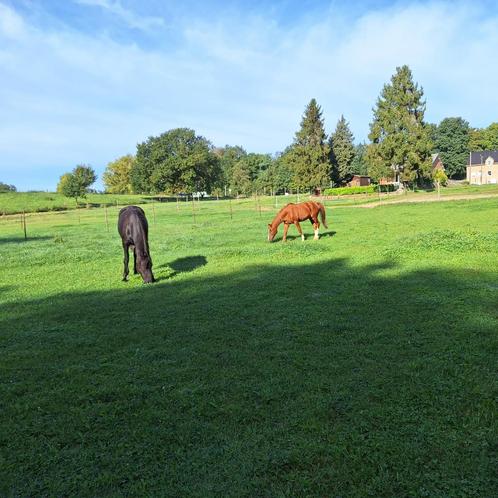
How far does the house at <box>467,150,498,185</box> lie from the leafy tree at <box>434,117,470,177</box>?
328 centimetres

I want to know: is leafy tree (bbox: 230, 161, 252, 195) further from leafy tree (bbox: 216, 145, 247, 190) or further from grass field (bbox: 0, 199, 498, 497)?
grass field (bbox: 0, 199, 498, 497)

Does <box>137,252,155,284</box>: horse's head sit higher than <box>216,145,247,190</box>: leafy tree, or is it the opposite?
<box>216,145,247,190</box>: leafy tree

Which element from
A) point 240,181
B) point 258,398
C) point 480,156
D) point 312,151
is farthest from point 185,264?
point 480,156

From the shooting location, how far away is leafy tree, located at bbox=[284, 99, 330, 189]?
65.2 metres

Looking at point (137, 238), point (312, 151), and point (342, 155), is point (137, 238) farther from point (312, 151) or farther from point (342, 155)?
point (342, 155)

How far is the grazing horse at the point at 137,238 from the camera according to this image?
10.6 m

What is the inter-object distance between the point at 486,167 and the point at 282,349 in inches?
3937

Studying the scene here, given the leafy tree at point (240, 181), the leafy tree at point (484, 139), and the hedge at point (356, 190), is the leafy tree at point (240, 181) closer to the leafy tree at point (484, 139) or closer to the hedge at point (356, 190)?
the hedge at point (356, 190)

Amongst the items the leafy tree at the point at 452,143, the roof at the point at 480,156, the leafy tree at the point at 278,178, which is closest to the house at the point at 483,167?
the roof at the point at 480,156

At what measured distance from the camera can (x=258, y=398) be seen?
4.31 metres

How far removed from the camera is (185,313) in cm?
754

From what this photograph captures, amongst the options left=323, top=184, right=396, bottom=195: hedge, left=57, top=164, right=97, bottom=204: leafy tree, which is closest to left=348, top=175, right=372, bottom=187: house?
left=323, top=184, right=396, bottom=195: hedge

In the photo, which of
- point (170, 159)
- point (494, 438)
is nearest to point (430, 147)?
point (170, 159)

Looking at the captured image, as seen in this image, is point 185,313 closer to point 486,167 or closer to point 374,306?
point 374,306
